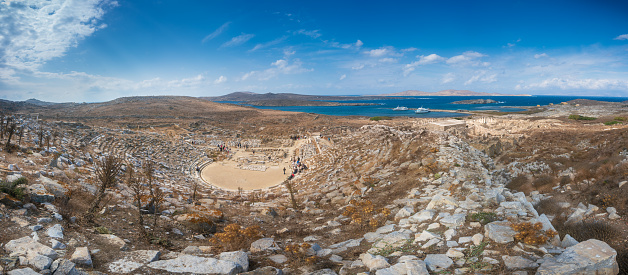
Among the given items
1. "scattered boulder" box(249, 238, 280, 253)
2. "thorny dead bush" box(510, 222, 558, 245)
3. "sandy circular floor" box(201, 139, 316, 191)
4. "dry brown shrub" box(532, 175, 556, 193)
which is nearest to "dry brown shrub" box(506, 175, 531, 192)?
"dry brown shrub" box(532, 175, 556, 193)

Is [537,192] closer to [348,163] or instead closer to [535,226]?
[535,226]

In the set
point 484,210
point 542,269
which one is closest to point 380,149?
point 484,210

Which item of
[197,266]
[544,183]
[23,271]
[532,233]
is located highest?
[23,271]

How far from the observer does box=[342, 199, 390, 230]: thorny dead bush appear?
7230 mm

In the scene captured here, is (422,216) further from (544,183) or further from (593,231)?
(544,183)

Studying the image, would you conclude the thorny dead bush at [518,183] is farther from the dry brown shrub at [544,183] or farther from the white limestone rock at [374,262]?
the white limestone rock at [374,262]

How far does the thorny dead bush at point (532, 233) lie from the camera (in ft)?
15.4

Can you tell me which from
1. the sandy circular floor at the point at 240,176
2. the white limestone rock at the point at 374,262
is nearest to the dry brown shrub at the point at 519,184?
the white limestone rock at the point at 374,262

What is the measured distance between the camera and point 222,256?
17.2ft

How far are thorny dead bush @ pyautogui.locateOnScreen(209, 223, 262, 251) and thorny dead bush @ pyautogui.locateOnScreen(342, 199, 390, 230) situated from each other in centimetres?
283

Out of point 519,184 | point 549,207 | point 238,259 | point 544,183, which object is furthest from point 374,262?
point 519,184

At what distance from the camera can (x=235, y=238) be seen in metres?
6.42

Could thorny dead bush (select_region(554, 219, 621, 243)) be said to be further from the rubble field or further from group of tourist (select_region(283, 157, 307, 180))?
group of tourist (select_region(283, 157, 307, 180))

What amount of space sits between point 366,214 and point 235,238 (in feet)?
12.7
